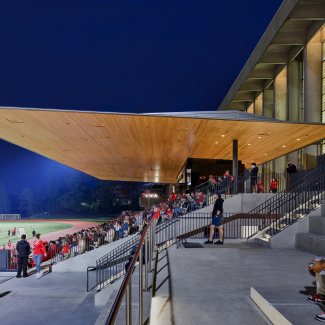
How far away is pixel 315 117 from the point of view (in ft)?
85.9

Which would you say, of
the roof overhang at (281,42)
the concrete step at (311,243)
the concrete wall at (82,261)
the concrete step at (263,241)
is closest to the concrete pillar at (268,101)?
the roof overhang at (281,42)

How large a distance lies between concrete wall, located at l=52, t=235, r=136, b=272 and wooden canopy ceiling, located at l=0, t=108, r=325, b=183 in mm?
6867

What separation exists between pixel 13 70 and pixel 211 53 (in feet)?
366

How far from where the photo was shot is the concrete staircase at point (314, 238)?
29.2 feet

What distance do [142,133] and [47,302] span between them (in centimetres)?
1103

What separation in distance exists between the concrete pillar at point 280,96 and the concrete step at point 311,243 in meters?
26.1

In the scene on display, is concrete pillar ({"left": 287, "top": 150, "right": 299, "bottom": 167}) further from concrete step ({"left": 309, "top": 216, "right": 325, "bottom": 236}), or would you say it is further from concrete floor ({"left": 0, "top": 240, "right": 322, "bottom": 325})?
concrete floor ({"left": 0, "top": 240, "right": 322, "bottom": 325})

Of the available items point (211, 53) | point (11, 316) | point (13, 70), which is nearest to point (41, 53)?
point (13, 70)

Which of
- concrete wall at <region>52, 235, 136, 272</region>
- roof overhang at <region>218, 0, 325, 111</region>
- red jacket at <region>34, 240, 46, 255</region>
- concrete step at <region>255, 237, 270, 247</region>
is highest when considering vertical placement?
roof overhang at <region>218, 0, 325, 111</region>

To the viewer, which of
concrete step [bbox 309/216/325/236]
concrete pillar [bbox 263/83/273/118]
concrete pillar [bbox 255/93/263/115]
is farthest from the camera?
concrete pillar [bbox 255/93/263/115]

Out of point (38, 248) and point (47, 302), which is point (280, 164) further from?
point (47, 302)

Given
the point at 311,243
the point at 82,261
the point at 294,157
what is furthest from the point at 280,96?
→ the point at 311,243

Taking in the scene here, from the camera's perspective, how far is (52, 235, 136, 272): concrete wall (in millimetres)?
19984

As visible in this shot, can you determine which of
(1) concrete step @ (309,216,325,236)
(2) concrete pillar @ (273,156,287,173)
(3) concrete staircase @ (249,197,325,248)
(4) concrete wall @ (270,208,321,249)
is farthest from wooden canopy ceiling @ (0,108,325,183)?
(1) concrete step @ (309,216,325,236)
